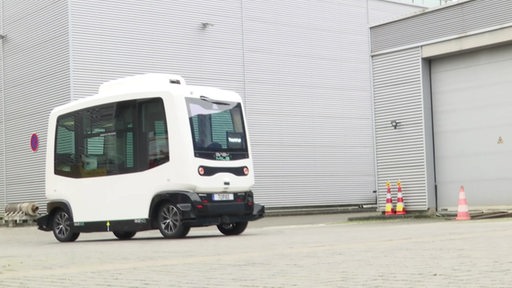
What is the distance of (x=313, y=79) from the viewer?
3278cm

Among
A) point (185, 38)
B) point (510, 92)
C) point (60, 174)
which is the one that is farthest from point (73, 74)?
point (510, 92)

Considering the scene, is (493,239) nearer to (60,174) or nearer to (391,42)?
(60,174)

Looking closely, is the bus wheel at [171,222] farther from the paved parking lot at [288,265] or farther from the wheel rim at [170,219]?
the paved parking lot at [288,265]

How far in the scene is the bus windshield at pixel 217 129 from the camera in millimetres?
14922

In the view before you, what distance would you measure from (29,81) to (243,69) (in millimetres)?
8050

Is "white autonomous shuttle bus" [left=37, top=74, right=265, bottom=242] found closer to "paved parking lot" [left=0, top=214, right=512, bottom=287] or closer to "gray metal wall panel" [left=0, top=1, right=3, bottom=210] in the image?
"paved parking lot" [left=0, top=214, right=512, bottom=287]

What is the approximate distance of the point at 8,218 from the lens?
1036 inches

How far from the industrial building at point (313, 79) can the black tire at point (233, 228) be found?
8.54 meters

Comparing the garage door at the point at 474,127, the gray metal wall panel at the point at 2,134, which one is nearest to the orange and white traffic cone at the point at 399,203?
the garage door at the point at 474,127

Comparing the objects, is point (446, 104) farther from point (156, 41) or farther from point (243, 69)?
point (156, 41)

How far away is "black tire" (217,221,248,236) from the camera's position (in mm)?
16109

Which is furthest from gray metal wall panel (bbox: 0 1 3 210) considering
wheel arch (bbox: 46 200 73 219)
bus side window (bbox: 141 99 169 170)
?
bus side window (bbox: 141 99 169 170)

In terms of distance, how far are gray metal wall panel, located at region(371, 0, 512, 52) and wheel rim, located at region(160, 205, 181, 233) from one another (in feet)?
36.5

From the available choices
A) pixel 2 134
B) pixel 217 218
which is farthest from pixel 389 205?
pixel 2 134
